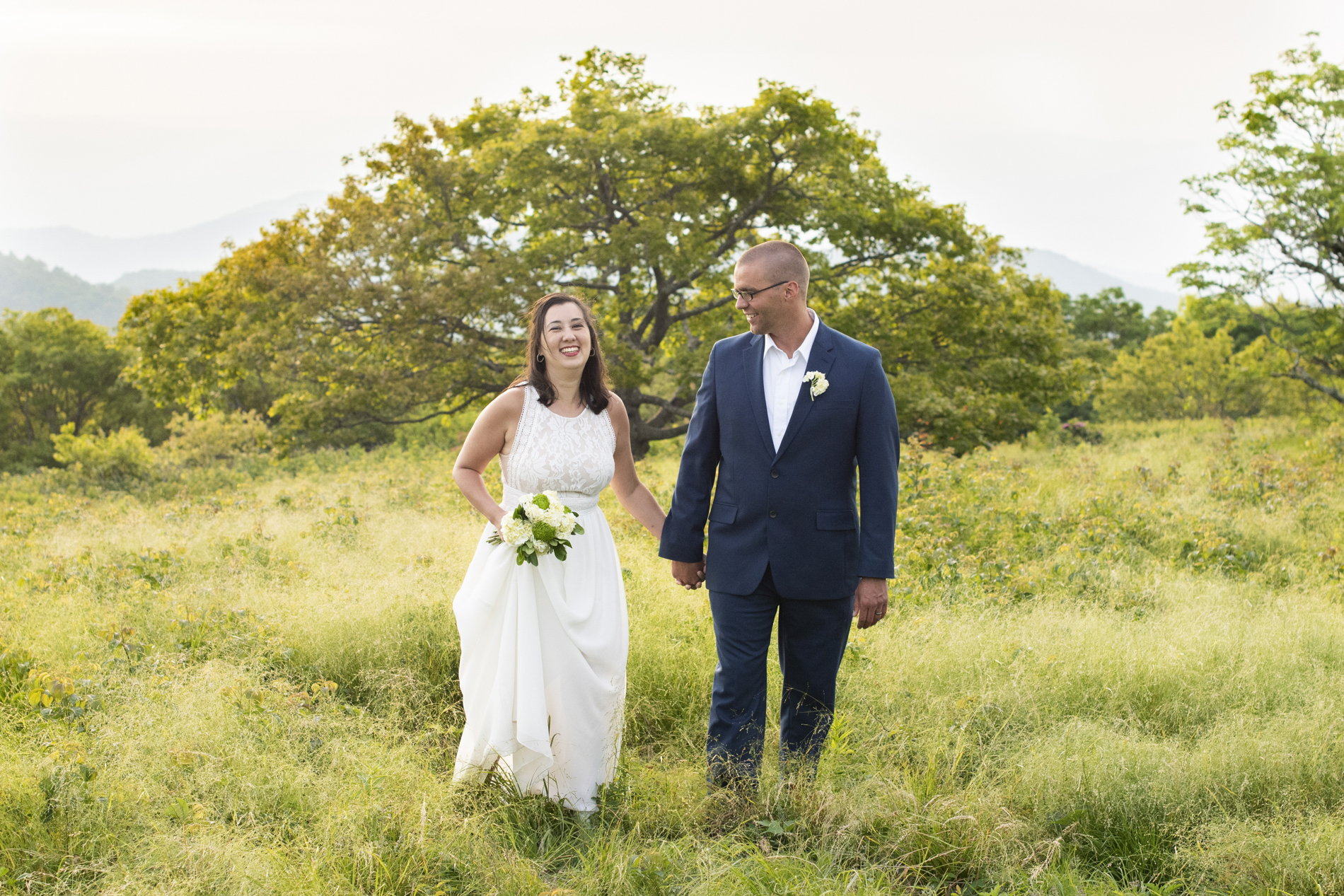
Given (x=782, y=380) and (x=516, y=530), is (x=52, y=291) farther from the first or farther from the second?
(x=782, y=380)

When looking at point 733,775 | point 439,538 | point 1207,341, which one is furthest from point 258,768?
point 1207,341

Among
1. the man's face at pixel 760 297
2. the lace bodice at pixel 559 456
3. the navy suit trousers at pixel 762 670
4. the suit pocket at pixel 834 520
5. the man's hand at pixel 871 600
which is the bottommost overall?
the navy suit trousers at pixel 762 670

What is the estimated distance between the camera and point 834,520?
3459 mm

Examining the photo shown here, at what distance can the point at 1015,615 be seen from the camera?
5.82 m

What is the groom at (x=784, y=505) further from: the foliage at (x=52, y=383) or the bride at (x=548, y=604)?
the foliage at (x=52, y=383)

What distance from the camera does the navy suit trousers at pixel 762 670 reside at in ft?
11.7

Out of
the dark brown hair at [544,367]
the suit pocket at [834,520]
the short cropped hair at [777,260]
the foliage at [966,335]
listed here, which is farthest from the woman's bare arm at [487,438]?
the foliage at [966,335]

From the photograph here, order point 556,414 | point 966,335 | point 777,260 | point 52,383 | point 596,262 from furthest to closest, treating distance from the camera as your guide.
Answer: point 52,383, point 966,335, point 596,262, point 556,414, point 777,260

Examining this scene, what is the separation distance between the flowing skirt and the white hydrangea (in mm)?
195

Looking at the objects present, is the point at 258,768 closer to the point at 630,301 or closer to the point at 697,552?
the point at 697,552

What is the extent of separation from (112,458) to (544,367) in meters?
18.4

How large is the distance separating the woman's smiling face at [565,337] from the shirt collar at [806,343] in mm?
833

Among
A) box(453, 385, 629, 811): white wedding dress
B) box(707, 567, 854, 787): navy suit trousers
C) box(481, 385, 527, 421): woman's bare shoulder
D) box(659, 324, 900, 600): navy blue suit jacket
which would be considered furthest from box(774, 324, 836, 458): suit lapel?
box(481, 385, 527, 421): woman's bare shoulder

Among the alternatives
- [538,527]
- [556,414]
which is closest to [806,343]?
[556,414]
